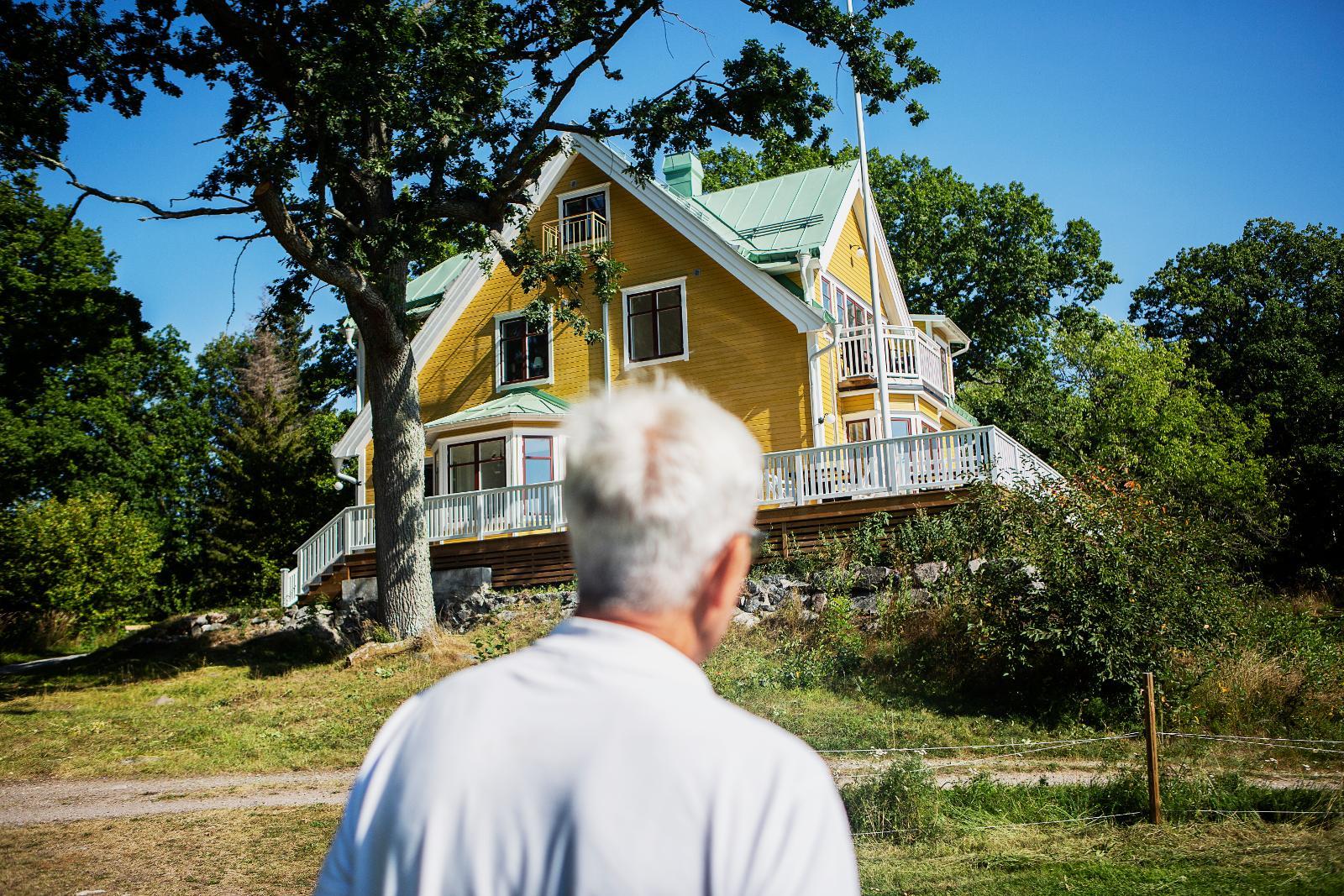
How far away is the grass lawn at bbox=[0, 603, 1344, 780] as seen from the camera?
1165 centimetres

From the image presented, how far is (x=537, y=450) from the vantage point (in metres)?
25.2

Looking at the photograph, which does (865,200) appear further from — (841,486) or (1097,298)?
(1097,298)

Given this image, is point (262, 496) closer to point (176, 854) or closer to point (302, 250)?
point (302, 250)

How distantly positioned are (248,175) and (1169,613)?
14641 mm

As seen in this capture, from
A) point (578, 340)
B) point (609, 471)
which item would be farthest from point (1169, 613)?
point (578, 340)

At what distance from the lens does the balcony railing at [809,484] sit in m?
18.2

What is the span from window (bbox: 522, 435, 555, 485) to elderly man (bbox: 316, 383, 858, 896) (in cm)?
2339

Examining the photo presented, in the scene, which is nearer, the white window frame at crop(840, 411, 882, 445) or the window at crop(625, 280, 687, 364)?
the window at crop(625, 280, 687, 364)

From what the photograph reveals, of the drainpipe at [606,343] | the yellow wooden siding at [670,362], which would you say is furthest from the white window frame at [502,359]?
the drainpipe at [606,343]

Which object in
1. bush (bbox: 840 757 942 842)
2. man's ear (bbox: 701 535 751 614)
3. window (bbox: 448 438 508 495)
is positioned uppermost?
window (bbox: 448 438 508 495)

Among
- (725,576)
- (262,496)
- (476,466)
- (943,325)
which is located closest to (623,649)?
(725,576)

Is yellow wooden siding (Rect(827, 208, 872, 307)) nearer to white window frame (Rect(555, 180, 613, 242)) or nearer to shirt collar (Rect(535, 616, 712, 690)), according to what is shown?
white window frame (Rect(555, 180, 613, 242))

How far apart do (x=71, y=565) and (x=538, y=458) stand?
13116 mm

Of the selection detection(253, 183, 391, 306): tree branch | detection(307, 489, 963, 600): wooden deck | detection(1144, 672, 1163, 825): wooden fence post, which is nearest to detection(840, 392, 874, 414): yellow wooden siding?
detection(307, 489, 963, 600): wooden deck
